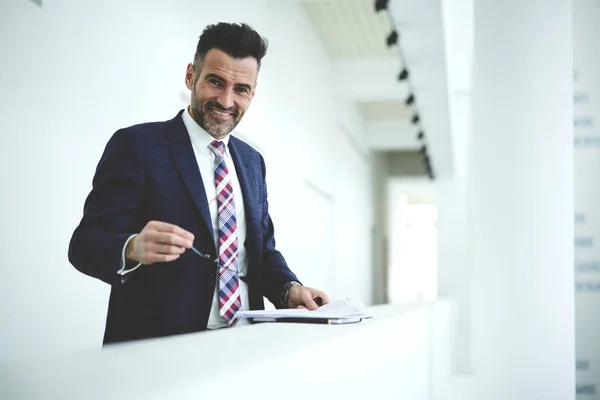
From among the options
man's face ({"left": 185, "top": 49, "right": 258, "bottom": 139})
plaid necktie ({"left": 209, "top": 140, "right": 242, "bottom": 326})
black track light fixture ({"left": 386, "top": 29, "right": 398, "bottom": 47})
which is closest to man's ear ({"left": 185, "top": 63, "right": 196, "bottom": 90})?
man's face ({"left": 185, "top": 49, "right": 258, "bottom": 139})

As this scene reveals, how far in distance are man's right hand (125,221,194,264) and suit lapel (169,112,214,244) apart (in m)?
0.51

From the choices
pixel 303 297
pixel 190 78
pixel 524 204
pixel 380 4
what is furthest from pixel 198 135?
pixel 380 4

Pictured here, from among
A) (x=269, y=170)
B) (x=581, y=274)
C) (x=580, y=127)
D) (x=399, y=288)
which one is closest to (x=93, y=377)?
(x=581, y=274)

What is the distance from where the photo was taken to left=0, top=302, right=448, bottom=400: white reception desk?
2.57ft

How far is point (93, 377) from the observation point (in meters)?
0.85

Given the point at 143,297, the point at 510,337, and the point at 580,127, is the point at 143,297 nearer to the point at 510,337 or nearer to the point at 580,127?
the point at 510,337

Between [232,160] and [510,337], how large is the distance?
146cm

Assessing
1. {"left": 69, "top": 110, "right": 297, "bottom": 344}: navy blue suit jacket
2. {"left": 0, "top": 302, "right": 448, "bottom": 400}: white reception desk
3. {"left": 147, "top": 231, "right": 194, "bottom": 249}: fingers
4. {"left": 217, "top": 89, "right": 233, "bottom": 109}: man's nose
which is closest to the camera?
{"left": 0, "top": 302, "right": 448, "bottom": 400}: white reception desk

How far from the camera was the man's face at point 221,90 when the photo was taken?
2412 mm

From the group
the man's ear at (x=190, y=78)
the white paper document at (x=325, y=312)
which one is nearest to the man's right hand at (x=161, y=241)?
the white paper document at (x=325, y=312)

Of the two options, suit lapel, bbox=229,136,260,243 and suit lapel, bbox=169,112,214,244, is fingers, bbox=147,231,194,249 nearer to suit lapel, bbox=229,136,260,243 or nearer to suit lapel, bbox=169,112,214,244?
suit lapel, bbox=169,112,214,244

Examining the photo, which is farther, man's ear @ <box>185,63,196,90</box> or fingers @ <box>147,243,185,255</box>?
man's ear @ <box>185,63,196,90</box>

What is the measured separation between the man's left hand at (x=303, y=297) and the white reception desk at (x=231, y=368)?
0.36m

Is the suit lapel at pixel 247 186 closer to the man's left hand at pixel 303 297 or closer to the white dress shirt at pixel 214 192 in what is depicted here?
the white dress shirt at pixel 214 192
